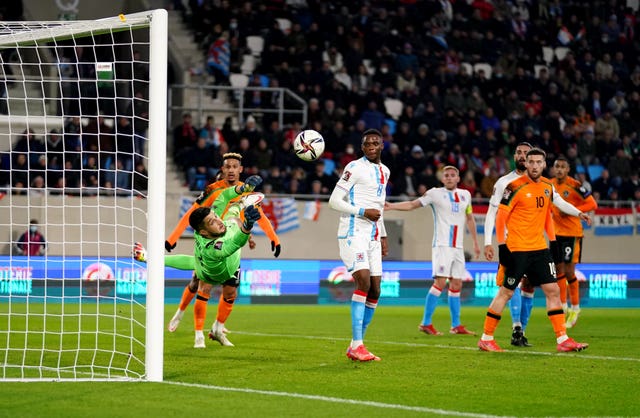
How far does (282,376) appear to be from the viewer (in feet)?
29.1

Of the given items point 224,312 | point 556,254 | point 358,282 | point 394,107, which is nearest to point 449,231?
point 556,254

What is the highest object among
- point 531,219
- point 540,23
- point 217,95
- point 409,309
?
point 540,23

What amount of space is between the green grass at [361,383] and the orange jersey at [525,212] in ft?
3.82

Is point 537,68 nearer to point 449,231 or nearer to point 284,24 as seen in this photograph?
point 284,24

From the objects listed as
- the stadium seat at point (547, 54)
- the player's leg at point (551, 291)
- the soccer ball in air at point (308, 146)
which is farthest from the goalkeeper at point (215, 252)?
the stadium seat at point (547, 54)

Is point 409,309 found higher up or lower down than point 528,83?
lower down

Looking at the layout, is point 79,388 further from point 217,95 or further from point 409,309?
point 217,95

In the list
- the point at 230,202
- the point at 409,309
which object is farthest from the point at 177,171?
the point at 230,202

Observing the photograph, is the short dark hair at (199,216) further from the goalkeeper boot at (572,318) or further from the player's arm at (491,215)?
the goalkeeper boot at (572,318)

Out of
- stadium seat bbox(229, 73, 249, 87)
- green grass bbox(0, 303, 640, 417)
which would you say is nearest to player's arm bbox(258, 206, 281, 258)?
green grass bbox(0, 303, 640, 417)

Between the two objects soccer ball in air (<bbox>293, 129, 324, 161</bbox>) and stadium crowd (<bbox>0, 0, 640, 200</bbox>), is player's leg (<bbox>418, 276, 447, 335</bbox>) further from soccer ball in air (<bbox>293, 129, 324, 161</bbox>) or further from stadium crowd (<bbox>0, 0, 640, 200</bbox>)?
stadium crowd (<bbox>0, 0, 640, 200</bbox>)

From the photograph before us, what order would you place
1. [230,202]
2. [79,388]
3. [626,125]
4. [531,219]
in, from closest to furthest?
[79,388]
[531,219]
[230,202]
[626,125]

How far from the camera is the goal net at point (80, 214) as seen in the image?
8.36 meters

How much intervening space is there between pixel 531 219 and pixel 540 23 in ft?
69.7
